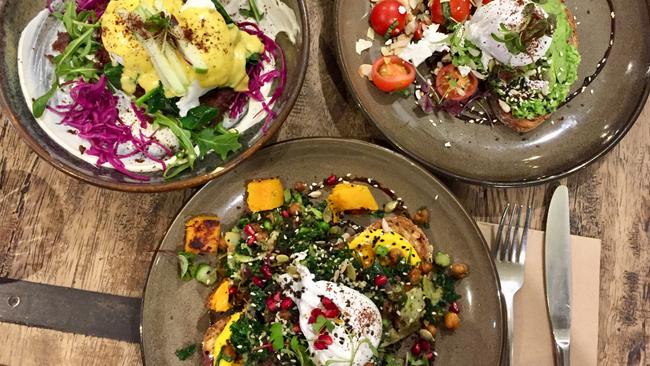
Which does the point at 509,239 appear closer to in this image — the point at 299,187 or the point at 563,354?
the point at 563,354

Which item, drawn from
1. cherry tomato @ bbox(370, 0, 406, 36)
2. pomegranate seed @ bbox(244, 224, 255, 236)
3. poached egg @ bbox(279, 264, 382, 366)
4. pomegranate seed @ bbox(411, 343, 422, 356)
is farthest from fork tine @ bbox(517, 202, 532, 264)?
pomegranate seed @ bbox(244, 224, 255, 236)

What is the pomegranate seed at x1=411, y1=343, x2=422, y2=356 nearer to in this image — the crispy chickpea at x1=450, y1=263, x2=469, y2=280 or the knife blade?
the crispy chickpea at x1=450, y1=263, x2=469, y2=280

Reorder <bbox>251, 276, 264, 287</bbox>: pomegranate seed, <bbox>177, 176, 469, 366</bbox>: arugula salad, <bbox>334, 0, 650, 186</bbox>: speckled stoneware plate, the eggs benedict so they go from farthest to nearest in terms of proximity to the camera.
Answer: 1. <bbox>334, 0, 650, 186</bbox>: speckled stoneware plate
2. <bbox>251, 276, 264, 287</bbox>: pomegranate seed
3. <bbox>177, 176, 469, 366</bbox>: arugula salad
4. the eggs benedict

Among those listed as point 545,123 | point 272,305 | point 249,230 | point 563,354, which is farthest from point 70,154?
point 563,354

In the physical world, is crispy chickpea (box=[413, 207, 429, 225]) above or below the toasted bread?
below

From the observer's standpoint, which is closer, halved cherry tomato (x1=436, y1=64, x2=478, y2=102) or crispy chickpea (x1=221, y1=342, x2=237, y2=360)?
crispy chickpea (x1=221, y1=342, x2=237, y2=360)

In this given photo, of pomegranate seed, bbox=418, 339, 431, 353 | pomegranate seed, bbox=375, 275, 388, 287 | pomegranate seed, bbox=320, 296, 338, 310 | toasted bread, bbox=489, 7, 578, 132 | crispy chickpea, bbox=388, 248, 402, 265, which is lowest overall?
pomegranate seed, bbox=418, 339, 431, 353

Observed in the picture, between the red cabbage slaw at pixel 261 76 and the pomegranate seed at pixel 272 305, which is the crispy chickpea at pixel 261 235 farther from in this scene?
the red cabbage slaw at pixel 261 76
